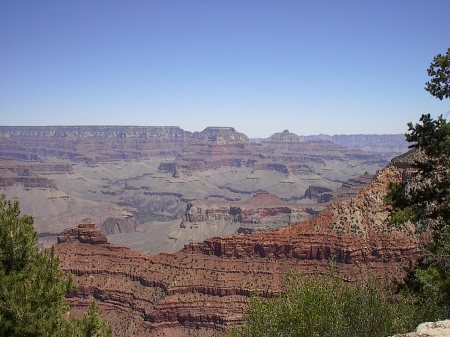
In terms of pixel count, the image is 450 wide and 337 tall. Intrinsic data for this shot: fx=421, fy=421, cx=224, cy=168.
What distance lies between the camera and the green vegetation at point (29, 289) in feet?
56.9

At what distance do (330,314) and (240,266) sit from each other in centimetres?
5862

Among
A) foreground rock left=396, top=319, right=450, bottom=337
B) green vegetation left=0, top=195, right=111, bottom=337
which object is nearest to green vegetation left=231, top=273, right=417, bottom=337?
foreground rock left=396, top=319, right=450, bottom=337

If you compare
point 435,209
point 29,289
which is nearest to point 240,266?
point 435,209

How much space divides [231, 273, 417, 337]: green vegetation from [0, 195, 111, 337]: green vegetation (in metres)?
9.54

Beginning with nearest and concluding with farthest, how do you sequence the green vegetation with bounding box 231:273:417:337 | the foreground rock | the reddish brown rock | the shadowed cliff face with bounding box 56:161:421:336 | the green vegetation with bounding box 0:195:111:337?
the foreground rock
the green vegetation with bounding box 0:195:111:337
the green vegetation with bounding box 231:273:417:337
the shadowed cliff face with bounding box 56:161:421:336
the reddish brown rock

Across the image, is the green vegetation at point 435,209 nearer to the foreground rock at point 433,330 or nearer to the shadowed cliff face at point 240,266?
the foreground rock at point 433,330

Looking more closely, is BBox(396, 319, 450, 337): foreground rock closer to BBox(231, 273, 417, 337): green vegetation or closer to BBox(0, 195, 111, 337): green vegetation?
BBox(231, 273, 417, 337): green vegetation

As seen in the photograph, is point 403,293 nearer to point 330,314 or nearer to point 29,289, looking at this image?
point 330,314

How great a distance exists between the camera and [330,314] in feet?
73.3

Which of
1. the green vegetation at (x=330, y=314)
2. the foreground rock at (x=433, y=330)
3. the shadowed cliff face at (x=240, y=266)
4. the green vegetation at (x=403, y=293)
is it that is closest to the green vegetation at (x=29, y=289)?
the green vegetation at (x=330, y=314)

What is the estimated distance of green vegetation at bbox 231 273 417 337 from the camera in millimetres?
21797

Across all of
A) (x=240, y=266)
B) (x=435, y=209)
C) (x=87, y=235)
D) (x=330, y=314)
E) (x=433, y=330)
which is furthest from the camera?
(x=87, y=235)

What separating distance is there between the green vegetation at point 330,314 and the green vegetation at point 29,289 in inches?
376

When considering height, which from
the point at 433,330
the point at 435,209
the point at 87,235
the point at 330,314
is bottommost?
the point at 87,235
